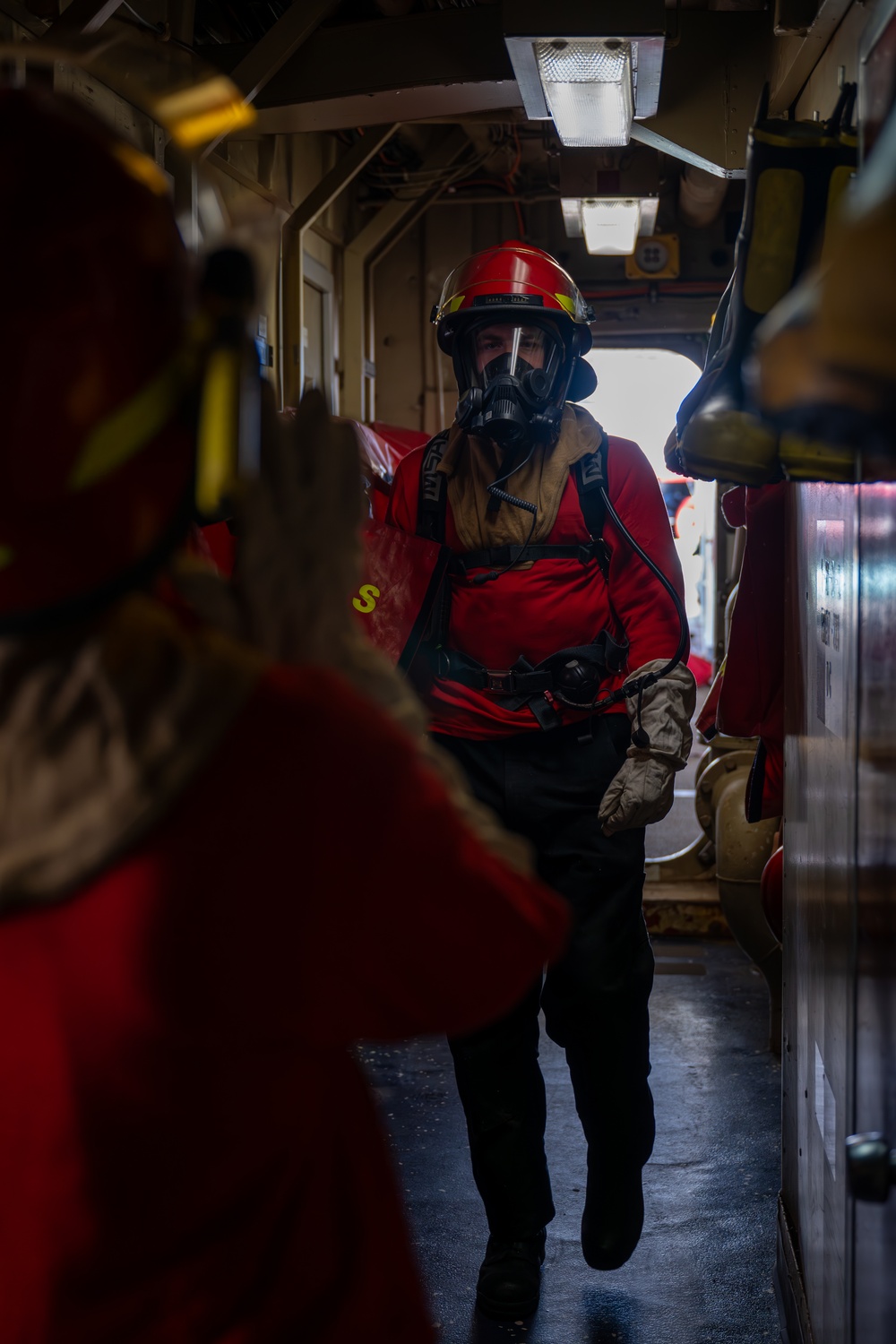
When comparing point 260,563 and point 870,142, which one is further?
point 870,142

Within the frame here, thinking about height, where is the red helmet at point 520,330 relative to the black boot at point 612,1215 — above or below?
above

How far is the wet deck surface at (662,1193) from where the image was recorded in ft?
7.99

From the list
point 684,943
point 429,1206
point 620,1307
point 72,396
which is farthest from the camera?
point 684,943

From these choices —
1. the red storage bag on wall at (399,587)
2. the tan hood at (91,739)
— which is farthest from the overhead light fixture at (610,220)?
the tan hood at (91,739)

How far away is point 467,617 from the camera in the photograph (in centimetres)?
258

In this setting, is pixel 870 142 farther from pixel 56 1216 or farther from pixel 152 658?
pixel 56 1216

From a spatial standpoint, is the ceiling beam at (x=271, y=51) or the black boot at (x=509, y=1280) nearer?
the black boot at (x=509, y=1280)

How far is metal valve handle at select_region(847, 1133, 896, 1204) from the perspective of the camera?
40.6 inches

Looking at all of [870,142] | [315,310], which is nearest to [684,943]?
[315,310]

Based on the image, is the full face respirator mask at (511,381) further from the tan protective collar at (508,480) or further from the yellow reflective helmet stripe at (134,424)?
the yellow reflective helmet stripe at (134,424)

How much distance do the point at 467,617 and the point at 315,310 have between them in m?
3.39

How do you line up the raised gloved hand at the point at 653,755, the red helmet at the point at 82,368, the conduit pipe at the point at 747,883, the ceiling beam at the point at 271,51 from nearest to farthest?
the red helmet at the point at 82,368
the raised gloved hand at the point at 653,755
the ceiling beam at the point at 271,51
the conduit pipe at the point at 747,883

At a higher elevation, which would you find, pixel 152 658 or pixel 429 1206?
pixel 152 658

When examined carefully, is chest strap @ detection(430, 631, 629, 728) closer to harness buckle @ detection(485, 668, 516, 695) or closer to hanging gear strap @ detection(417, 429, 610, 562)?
harness buckle @ detection(485, 668, 516, 695)
